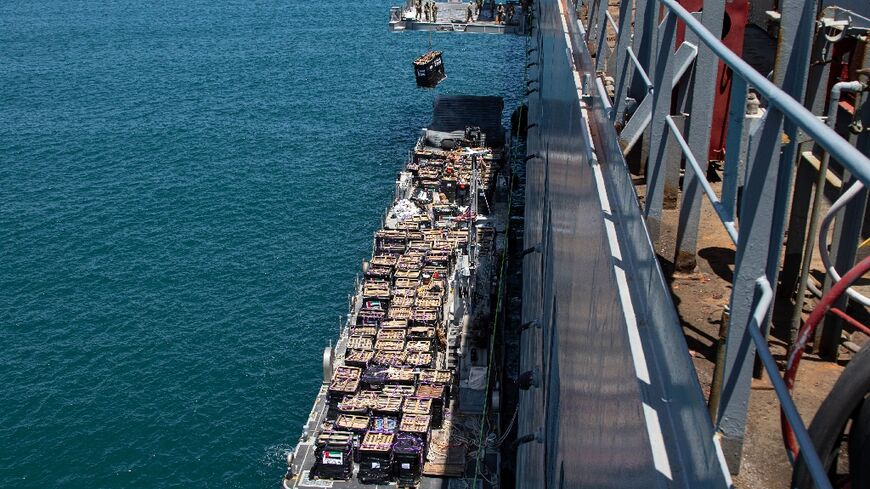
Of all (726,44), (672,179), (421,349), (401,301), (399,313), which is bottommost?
(421,349)

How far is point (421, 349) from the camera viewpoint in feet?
99.5

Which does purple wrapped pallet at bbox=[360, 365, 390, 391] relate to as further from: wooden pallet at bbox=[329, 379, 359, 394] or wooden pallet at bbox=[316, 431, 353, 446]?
wooden pallet at bbox=[316, 431, 353, 446]

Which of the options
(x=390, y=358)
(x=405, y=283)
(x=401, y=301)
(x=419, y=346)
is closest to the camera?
(x=390, y=358)

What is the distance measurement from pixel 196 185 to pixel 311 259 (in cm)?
1148

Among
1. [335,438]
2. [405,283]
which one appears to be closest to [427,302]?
[405,283]

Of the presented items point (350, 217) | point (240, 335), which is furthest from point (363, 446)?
point (350, 217)

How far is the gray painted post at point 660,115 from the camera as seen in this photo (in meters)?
4.63

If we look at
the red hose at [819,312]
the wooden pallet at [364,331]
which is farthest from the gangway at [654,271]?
the wooden pallet at [364,331]

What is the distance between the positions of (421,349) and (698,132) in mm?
26069

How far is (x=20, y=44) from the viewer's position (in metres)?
79.9

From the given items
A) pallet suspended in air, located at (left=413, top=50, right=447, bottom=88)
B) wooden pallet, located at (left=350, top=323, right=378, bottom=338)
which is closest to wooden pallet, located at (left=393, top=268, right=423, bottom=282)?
wooden pallet, located at (left=350, top=323, right=378, bottom=338)

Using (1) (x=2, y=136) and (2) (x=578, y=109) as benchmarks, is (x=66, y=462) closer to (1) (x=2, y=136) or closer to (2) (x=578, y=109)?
(2) (x=578, y=109)

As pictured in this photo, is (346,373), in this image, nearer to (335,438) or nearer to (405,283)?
(335,438)

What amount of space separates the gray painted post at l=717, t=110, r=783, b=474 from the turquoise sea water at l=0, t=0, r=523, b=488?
26410 millimetres
